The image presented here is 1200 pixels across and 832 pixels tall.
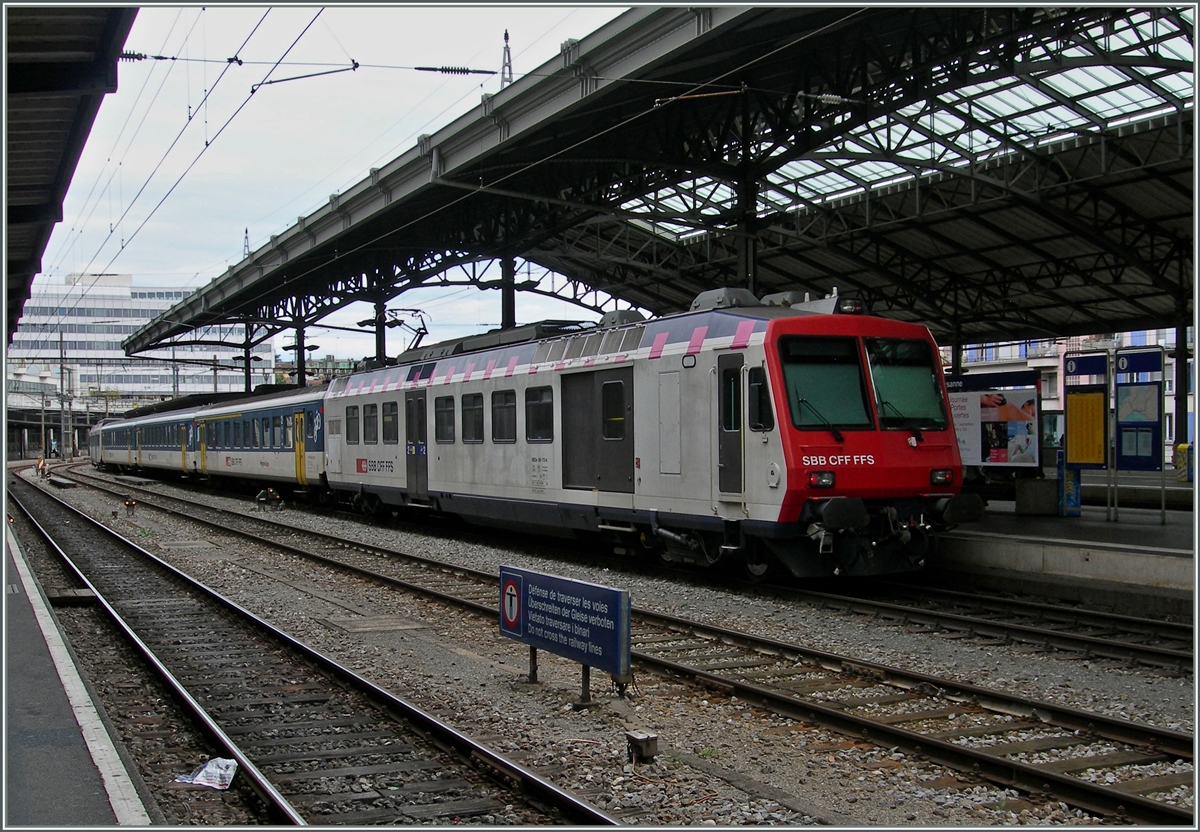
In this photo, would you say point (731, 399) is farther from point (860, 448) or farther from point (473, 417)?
point (473, 417)

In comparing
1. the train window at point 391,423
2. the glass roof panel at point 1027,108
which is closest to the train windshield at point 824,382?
the glass roof panel at point 1027,108

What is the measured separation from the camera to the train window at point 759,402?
37.2ft

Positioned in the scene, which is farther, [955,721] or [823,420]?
[823,420]

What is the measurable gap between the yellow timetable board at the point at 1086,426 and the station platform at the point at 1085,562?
1.02 m

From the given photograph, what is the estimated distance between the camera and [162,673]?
8.86m

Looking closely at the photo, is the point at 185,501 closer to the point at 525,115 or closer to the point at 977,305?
the point at 525,115

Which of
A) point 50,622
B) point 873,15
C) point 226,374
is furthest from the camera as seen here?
point 226,374

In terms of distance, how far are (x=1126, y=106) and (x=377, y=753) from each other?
75.5ft

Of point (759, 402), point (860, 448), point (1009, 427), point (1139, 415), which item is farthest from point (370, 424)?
point (1139, 415)

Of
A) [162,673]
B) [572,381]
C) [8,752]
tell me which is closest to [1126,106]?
[572,381]

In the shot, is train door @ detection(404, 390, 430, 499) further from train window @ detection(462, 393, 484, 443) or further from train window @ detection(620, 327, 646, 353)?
train window @ detection(620, 327, 646, 353)

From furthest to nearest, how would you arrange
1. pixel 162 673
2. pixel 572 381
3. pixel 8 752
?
pixel 572 381, pixel 162 673, pixel 8 752

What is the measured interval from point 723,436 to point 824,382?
1.28 metres

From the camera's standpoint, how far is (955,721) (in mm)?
7082
